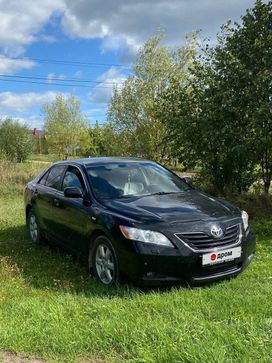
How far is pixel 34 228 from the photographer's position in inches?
323

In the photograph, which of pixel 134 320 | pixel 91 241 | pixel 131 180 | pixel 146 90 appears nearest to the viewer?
pixel 134 320

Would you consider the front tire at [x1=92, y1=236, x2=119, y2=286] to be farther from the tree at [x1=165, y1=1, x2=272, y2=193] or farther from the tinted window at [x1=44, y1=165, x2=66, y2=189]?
the tree at [x1=165, y1=1, x2=272, y2=193]

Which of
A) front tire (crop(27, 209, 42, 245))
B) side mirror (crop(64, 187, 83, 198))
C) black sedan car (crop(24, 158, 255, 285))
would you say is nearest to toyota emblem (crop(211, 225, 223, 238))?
black sedan car (crop(24, 158, 255, 285))

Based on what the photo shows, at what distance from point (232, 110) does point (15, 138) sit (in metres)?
44.4

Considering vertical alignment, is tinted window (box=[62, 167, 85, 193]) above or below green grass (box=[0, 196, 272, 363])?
above

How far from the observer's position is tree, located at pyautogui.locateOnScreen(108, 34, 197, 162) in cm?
2634

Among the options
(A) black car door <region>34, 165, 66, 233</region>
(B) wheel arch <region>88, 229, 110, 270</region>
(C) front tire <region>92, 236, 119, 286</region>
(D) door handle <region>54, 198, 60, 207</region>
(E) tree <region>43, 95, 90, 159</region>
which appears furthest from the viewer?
(E) tree <region>43, 95, 90, 159</region>

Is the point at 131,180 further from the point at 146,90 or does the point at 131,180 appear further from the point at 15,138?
the point at 15,138

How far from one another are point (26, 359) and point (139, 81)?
24689 millimetres

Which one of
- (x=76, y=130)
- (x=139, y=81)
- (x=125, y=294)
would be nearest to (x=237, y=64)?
(x=125, y=294)

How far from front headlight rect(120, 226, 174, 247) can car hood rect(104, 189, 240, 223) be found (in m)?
0.15

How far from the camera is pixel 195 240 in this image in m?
4.94

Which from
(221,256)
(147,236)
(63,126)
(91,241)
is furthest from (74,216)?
(63,126)

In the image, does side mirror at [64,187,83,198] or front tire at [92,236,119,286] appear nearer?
front tire at [92,236,119,286]
